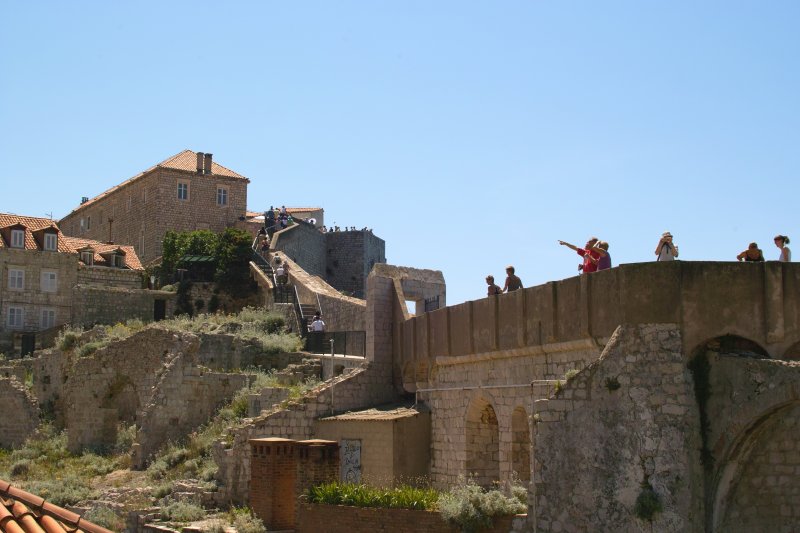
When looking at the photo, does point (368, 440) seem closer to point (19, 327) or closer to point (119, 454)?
point (119, 454)

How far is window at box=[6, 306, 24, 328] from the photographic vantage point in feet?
153

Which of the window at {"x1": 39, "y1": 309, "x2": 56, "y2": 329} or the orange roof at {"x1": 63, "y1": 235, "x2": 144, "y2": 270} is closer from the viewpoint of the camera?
the window at {"x1": 39, "y1": 309, "x2": 56, "y2": 329}

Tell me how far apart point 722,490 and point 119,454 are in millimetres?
20745

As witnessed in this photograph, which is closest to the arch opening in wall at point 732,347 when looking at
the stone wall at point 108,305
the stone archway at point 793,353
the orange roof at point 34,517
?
the stone archway at point 793,353

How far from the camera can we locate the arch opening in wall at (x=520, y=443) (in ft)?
69.8

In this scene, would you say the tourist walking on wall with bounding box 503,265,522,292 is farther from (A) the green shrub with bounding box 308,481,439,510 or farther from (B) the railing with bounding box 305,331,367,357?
(B) the railing with bounding box 305,331,367,357

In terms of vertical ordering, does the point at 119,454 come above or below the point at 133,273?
below

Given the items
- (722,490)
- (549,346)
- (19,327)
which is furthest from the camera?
(19,327)

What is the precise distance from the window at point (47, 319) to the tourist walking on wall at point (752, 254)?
34048 mm

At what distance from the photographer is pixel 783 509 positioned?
55.5 ft

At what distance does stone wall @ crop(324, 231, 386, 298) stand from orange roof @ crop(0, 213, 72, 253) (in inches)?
596

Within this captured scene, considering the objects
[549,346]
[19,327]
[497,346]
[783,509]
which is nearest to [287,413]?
[497,346]

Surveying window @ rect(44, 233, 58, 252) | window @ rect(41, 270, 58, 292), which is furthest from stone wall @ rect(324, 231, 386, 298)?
window @ rect(41, 270, 58, 292)

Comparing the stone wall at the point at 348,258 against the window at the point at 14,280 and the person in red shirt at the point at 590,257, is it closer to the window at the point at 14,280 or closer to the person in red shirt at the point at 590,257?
the window at the point at 14,280
